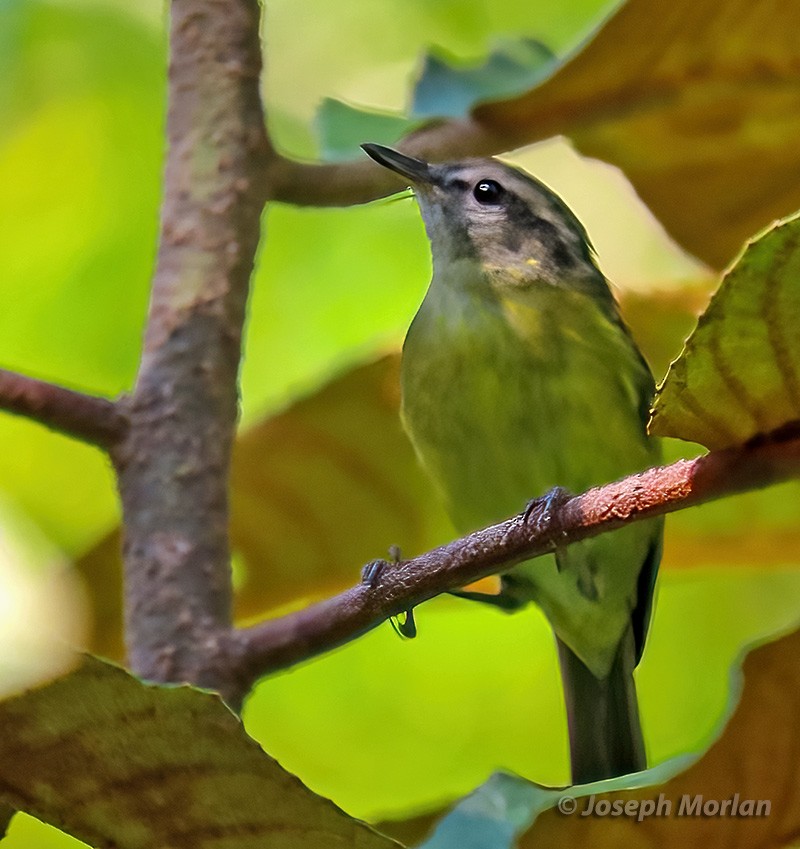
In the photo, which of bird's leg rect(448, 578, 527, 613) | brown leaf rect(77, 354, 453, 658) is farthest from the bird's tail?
brown leaf rect(77, 354, 453, 658)

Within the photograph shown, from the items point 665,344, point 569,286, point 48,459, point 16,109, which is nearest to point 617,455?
point 665,344

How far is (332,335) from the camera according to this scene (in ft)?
7.75

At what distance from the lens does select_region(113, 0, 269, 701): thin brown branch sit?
1.14 m

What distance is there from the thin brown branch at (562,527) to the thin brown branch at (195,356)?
0.66ft

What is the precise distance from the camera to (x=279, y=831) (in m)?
0.84

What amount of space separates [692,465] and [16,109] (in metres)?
2.10

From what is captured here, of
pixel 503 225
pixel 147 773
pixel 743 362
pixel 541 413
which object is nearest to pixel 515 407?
pixel 541 413

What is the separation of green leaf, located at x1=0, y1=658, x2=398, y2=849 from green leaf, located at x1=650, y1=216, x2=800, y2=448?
13.0 inches

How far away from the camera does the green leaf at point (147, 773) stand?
31.1 inches

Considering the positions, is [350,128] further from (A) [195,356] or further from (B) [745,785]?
(B) [745,785]

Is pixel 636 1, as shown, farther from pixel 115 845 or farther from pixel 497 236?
pixel 115 845

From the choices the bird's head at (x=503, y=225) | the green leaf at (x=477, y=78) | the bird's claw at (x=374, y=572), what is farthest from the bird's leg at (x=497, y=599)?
the green leaf at (x=477, y=78)
